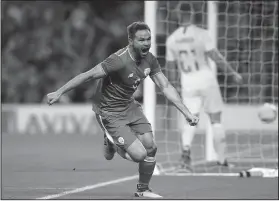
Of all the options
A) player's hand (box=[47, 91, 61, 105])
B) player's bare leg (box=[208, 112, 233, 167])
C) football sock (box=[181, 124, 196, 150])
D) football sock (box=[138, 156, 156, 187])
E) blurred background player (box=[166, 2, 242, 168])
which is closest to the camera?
player's hand (box=[47, 91, 61, 105])

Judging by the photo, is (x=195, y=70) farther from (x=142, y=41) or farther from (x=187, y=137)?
(x=142, y=41)

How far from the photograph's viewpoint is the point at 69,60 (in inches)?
800

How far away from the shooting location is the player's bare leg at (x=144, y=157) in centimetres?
731

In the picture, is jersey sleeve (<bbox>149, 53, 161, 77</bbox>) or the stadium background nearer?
jersey sleeve (<bbox>149, 53, 161, 77</bbox>)

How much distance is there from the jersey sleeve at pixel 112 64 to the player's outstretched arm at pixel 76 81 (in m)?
0.05

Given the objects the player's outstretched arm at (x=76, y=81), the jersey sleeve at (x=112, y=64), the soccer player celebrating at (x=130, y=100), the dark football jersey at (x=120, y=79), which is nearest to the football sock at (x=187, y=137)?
the soccer player celebrating at (x=130, y=100)

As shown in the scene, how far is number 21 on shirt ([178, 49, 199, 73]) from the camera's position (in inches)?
401

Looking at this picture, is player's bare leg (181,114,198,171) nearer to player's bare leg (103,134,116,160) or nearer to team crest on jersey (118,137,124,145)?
player's bare leg (103,134,116,160)

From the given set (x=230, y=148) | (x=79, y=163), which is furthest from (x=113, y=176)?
(x=230, y=148)

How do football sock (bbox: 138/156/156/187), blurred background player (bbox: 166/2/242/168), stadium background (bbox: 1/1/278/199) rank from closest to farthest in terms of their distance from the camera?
football sock (bbox: 138/156/156/187) → blurred background player (bbox: 166/2/242/168) → stadium background (bbox: 1/1/278/199)

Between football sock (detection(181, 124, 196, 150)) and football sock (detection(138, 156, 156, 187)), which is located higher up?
football sock (detection(181, 124, 196, 150))

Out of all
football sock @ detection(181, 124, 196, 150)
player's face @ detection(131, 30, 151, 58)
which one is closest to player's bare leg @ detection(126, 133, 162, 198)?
player's face @ detection(131, 30, 151, 58)

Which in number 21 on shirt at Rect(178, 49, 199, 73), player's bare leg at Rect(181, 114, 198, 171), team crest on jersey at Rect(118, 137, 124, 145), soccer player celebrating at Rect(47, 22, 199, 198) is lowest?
player's bare leg at Rect(181, 114, 198, 171)

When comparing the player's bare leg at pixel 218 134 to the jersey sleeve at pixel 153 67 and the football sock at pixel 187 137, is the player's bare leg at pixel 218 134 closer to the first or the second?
the football sock at pixel 187 137
